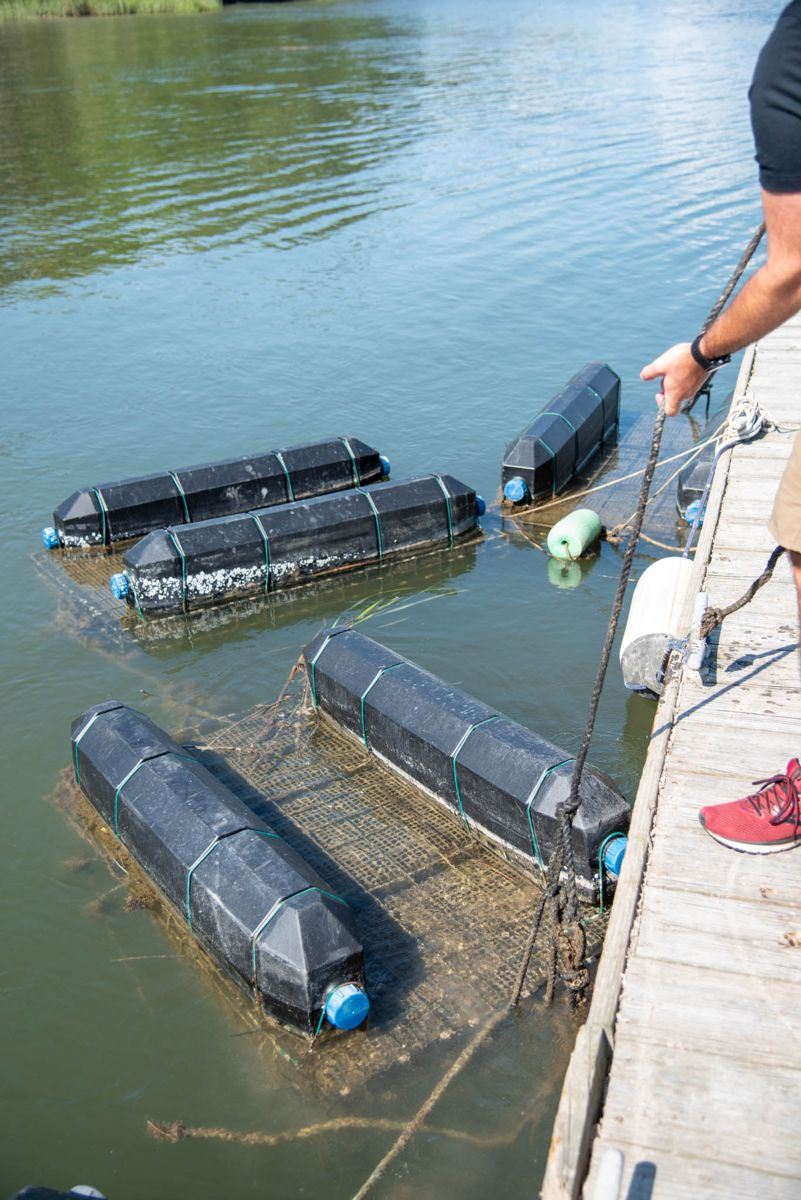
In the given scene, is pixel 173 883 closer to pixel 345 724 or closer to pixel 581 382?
pixel 345 724

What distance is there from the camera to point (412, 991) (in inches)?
358

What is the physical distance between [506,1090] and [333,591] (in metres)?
8.57

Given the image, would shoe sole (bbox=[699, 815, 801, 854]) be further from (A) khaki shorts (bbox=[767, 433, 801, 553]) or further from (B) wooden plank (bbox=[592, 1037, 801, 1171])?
(A) khaki shorts (bbox=[767, 433, 801, 553])

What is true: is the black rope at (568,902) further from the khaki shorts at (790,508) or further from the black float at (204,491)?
the black float at (204,491)

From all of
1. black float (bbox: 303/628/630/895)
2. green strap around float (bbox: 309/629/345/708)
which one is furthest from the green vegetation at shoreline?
black float (bbox: 303/628/630/895)

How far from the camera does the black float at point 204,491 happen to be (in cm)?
1656

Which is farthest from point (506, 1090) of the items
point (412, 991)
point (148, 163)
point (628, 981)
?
point (148, 163)

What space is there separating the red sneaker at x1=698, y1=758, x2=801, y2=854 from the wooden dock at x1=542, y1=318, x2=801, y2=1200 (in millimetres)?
87

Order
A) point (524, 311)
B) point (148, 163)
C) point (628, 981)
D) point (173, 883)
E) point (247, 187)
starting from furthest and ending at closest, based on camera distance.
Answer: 1. point (148, 163)
2. point (247, 187)
3. point (524, 311)
4. point (173, 883)
5. point (628, 981)

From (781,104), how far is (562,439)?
1345 cm

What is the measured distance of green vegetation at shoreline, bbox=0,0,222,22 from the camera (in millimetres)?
68438

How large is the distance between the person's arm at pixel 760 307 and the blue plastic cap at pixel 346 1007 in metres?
5.27

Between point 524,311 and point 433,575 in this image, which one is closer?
point 433,575

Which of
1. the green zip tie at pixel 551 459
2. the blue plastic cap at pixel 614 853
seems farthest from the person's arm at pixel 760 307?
the green zip tie at pixel 551 459
